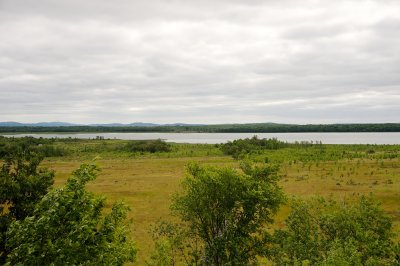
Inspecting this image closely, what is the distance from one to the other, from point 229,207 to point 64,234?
A: 368 inches

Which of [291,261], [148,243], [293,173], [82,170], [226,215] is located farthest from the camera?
[293,173]

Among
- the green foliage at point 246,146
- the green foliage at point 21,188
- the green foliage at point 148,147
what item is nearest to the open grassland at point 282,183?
the green foliage at point 21,188

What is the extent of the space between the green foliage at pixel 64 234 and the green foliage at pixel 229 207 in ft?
23.3

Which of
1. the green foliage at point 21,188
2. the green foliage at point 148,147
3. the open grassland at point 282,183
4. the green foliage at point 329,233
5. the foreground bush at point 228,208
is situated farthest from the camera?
the green foliage at point 148,147

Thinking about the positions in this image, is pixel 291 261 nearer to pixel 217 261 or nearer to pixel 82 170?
pixel 217 261

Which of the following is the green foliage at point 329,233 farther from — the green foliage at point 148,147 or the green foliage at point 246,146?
the green foliage at point 148,147

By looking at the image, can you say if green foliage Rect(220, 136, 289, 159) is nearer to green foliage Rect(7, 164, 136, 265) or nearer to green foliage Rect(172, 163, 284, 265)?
green foliage Rect(172, 163, 284, 265)

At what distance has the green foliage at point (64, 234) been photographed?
9398mm

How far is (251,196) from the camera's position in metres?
17.1

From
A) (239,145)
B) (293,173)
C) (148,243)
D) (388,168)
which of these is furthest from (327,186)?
(239,145)

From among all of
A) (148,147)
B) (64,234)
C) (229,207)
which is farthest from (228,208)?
(148,147)

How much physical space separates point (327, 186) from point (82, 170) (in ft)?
145

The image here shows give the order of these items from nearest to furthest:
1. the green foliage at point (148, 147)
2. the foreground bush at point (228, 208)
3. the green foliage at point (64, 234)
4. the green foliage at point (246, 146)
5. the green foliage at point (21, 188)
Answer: the green foliage at point (64, 234), the green foliage at point (21, 188), the foreground bush at point (228, 208), the green foliage at point (246, 146), the green foliage at point (148, 147)

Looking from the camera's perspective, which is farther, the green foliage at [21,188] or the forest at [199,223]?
the green foliage at [21,188]
